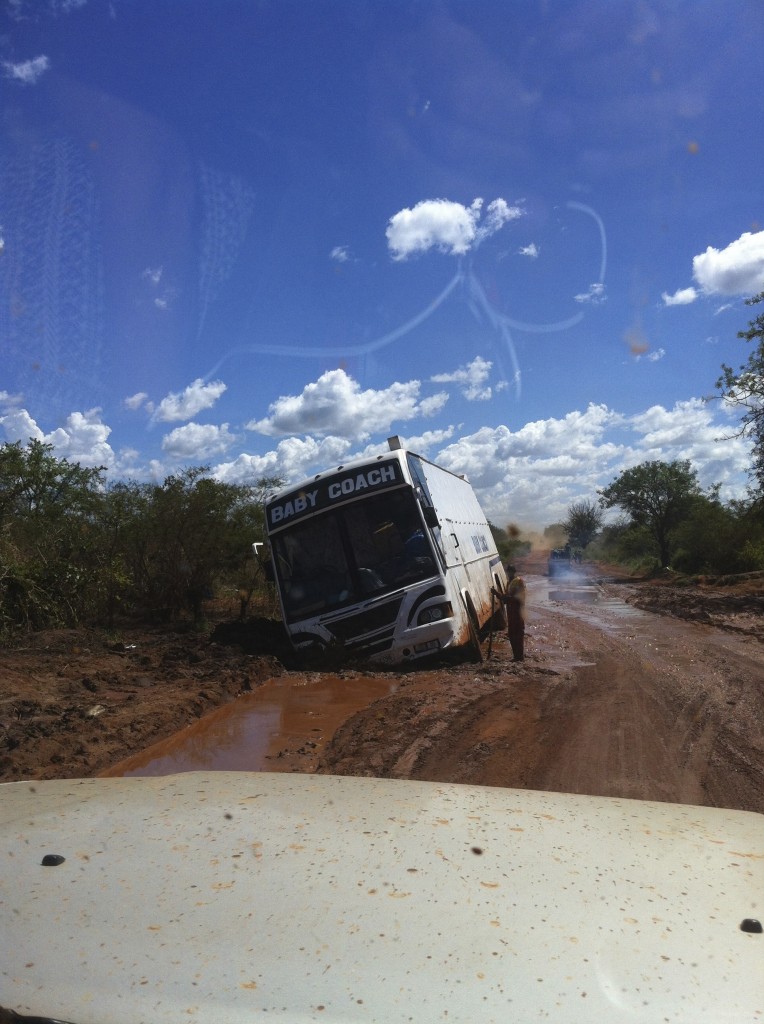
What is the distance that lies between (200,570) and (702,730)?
13.6 metres

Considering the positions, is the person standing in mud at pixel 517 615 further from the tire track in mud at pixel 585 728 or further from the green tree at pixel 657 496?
the green tree at pixel 657 496

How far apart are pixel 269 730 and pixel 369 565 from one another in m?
3.75

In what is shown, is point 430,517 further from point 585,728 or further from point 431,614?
point 585,728

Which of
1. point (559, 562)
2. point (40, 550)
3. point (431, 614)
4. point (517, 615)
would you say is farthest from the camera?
point (559, 562)

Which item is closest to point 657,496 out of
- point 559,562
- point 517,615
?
point 559,562

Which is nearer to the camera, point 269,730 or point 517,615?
point 269,730

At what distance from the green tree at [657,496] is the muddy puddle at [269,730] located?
44.5 meters

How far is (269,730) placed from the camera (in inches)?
309

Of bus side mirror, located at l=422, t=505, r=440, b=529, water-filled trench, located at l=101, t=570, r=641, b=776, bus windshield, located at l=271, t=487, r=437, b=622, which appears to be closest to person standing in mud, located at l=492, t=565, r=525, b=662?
water-filled trench, located at l=101, t=570, r=641, b=776

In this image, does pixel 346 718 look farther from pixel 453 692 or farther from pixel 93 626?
pixel 93 626

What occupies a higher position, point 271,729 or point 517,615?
point 517,615

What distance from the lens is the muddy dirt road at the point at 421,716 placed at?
593cm

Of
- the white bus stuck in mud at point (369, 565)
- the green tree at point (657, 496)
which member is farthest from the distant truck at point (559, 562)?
the white bus stuck in mud at point (369, 565)

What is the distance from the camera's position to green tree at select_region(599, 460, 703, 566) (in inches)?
2069
